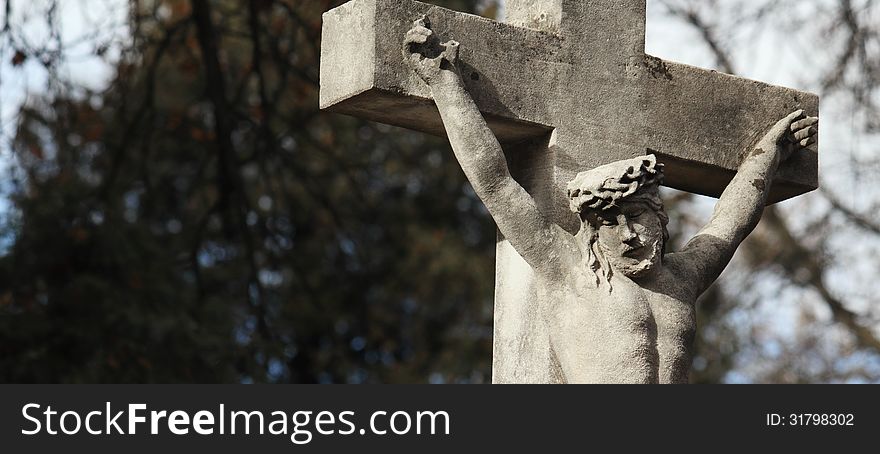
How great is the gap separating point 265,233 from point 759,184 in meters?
6.44

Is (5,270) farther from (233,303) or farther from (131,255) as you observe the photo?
(233,303)

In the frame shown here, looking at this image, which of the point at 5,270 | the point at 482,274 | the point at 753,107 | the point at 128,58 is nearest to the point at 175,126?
the point at 128,58

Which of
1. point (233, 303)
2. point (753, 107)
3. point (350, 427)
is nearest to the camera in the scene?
point (350, 427)

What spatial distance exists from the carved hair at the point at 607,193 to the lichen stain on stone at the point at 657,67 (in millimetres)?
609

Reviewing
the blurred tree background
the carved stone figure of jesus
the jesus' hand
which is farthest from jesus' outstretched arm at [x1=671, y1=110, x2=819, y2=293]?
the blurred tree background

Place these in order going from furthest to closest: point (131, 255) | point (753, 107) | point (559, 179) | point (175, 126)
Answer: point (175, 126)
point (131, 255)
point (753, 107)
point (559, 179)

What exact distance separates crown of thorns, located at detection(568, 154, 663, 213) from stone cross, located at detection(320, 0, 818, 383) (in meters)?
0.27

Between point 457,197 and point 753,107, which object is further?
point 457,197

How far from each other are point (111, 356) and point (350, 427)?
18.2 ft

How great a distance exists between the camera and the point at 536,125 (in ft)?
17.8

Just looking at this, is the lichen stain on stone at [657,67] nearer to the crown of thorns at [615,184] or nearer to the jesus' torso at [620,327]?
the crown of thorns at [615,184]

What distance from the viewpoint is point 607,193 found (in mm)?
5043

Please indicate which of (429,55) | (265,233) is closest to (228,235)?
(265,233)

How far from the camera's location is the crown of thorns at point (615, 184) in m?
5.05
